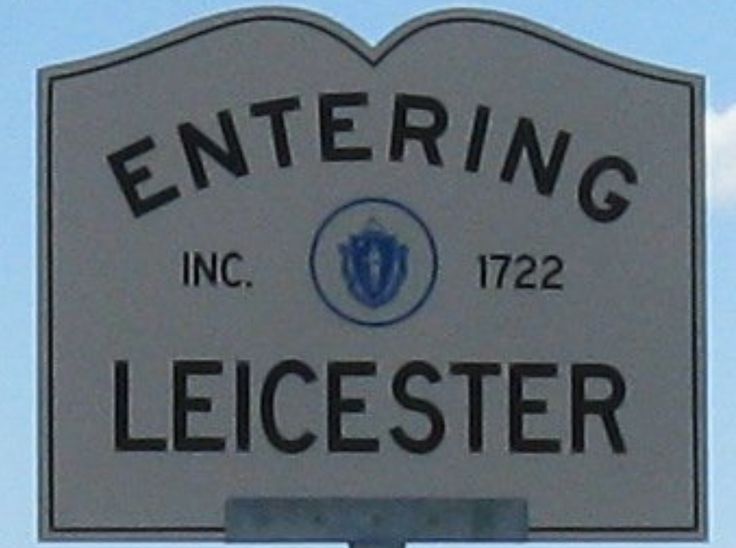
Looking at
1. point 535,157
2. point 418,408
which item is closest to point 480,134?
point 535,157

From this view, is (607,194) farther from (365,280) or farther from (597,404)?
(365,280)

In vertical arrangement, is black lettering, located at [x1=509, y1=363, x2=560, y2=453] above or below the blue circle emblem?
below

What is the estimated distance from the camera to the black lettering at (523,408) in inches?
647

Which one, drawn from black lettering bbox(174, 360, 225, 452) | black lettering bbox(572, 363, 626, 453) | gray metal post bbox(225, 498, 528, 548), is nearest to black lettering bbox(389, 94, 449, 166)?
black lettering bbox(572, 363, 626, 453)

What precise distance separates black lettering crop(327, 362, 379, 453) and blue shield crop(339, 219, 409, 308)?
1.00 ft

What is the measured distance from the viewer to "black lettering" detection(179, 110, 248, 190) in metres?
16.4

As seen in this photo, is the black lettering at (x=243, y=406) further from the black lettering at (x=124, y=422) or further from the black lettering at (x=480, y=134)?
the black lettering at (x=480, y=134)

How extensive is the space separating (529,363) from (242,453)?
4.30ft

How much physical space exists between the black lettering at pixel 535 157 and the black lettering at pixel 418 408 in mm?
932

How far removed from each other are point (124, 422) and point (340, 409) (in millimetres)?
923

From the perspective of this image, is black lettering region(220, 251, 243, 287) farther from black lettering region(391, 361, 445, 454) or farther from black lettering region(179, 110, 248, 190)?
black lettering region(391, 361, 445, 454)

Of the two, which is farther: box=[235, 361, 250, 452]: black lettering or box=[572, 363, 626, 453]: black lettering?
box=[572, 363, 626, 453]: black lettering

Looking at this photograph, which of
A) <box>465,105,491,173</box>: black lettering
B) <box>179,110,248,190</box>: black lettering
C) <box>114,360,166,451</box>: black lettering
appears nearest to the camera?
<box>114,360,166,451</box>: black lettering

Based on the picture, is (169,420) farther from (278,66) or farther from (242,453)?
(278,66)
